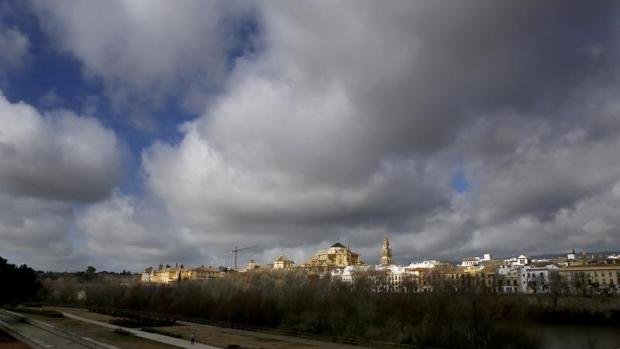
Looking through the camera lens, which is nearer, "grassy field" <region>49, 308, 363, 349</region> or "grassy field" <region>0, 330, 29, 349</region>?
"grassy field" <region>0, 330, 29, 349</region>

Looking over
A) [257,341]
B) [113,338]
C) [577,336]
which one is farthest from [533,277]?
[113,338]

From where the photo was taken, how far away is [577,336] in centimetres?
4859

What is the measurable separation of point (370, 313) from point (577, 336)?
775 inches

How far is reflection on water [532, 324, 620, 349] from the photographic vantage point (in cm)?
4252

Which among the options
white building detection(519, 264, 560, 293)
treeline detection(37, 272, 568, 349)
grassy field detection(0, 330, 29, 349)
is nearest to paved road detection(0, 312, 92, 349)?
grassy field detection(0, 330, 29, 349)

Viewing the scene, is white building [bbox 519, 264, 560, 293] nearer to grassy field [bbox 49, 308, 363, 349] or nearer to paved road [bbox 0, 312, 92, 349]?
grassy field [bbox 49, 308, 363, 349]

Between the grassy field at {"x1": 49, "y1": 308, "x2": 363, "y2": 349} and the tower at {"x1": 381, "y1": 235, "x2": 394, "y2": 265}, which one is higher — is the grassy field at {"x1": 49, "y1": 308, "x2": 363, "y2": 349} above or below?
below

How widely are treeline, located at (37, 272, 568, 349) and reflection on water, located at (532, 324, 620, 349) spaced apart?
10.2ft

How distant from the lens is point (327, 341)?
135 ft

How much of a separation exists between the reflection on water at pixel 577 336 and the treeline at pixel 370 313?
311 centimetres

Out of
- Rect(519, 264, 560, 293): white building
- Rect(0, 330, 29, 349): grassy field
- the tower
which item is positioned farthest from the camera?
the tower

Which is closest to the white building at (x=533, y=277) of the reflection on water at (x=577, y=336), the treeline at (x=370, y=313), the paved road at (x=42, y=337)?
the reflection on water at (x=577, y=336)

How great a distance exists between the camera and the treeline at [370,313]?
4019 centimetres

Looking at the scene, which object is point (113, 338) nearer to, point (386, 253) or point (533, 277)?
point (533, 277)
